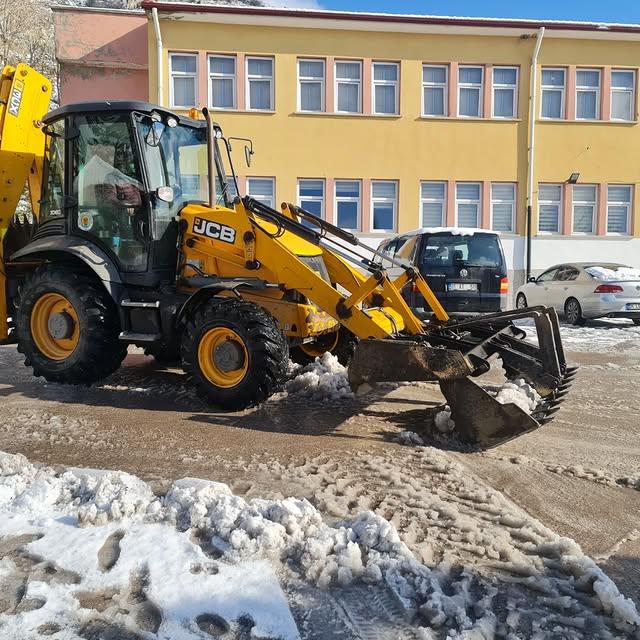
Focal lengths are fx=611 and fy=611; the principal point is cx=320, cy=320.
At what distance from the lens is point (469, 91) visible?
19.0 metres

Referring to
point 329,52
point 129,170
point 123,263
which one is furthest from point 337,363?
point 329,52

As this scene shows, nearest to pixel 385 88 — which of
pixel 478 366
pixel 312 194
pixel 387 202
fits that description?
pixel 387 202

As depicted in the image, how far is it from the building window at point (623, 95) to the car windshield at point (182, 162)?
1721 centimetres

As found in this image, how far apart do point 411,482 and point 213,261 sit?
3.05m

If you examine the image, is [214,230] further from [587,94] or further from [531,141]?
[587,94]

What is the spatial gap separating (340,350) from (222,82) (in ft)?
47.1

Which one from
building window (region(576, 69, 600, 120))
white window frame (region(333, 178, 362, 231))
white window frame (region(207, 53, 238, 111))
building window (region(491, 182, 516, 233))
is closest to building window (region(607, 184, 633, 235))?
building window (region(576, 69, 600, 120))

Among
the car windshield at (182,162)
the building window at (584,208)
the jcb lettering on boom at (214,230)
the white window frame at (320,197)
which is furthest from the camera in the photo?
the building window at (584,208)

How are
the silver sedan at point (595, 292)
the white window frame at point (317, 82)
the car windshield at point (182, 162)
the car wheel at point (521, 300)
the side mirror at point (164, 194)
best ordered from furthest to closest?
the white window frame at point (317, 82) < the car wheel at point (521, 300) < the silver sedan at point (595, 292) < the car windshield at point (182, 162) < the side mirror at point (164, 194)

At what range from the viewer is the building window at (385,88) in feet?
61.4

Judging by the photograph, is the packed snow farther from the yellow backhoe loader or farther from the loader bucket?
the yellow backhoe loader

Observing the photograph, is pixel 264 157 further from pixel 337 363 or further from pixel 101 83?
pixel 337 363

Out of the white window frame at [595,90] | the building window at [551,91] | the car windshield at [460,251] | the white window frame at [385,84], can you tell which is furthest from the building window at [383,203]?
the car windshield at [460,251]

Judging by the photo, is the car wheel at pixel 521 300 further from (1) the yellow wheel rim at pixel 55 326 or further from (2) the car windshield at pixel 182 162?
(1) the yellow wheel rim at pixel 55 326
